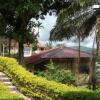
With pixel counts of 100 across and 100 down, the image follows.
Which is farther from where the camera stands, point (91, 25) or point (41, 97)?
point (91, 25)

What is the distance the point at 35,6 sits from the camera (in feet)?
108

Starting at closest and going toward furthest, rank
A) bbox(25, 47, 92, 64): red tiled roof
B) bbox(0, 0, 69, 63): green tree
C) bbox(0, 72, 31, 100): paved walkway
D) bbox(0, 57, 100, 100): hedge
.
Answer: bbox(0, 57, 100, 100): hedge < bbox(0, 72, 31, 100): paved walkway < bbox(0, 0, 69, 63): green tree < bbox(25, 47, 92, 64): red tiled roof

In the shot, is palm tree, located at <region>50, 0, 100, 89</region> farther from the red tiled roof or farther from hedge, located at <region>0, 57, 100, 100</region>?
hedge, located at <region>0, 57, 100, 100</region>

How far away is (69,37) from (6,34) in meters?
6.76

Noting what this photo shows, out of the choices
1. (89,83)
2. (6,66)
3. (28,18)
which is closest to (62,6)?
(28,18)

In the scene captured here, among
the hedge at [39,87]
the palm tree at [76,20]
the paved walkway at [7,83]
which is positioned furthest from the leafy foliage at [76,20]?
the paved walkway at [7,83]

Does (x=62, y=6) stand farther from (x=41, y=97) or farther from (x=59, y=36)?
(x=41, y=97)

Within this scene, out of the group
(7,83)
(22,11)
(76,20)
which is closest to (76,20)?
(76,20)

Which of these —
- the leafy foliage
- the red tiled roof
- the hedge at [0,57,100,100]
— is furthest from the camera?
the red tiled roof

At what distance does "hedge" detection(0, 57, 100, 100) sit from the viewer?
1459 centimetres

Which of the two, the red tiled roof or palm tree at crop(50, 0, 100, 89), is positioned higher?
palm tree at crop(50, 0, 100, 89)

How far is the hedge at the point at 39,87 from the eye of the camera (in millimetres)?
14594

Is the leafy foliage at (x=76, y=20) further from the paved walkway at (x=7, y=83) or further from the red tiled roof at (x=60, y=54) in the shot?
the paved walkway at (x=7, y=83)

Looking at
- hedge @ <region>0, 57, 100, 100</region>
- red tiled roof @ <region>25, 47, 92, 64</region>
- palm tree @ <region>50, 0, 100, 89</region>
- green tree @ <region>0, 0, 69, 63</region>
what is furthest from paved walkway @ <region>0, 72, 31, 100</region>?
red tiled roof @ <region>25, 47, 92, 64</region>
